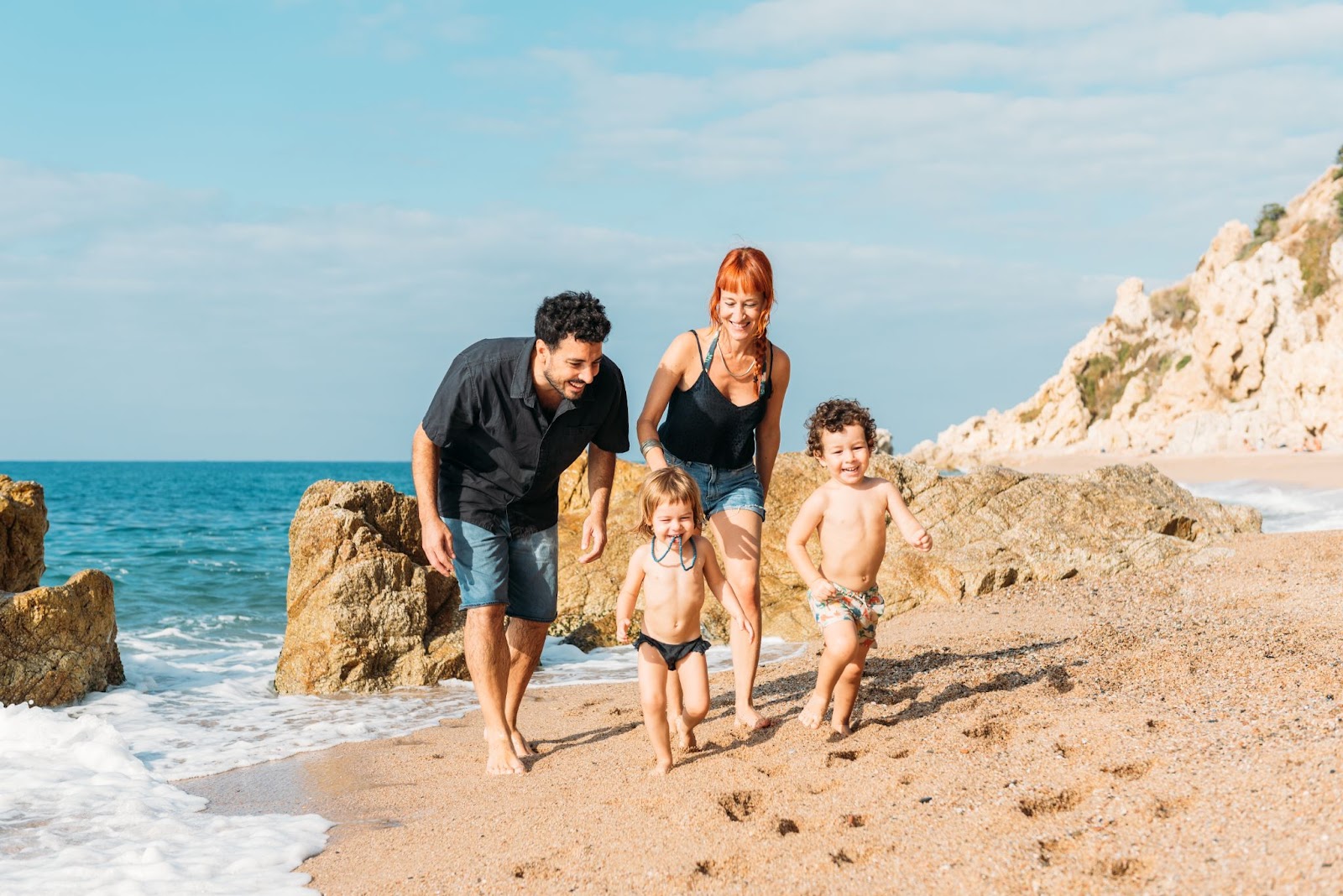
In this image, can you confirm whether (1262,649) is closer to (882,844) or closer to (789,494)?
(882,844)

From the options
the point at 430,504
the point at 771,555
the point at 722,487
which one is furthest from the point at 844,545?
the point at 771,555

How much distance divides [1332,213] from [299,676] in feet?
157

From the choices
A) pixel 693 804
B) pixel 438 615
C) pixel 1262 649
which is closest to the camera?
pixel 693 804

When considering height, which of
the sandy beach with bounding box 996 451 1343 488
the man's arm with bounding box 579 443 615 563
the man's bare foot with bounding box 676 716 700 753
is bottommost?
the sandy beach with bounding box 996 451 1343 488

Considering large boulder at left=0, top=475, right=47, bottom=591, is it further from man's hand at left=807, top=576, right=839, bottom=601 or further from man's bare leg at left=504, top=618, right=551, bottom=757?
man's hand at left=807, top=576, right=839, bottom=601

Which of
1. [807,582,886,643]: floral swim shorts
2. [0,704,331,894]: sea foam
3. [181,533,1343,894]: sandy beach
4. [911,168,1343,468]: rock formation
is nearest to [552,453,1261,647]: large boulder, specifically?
[181,533,1343,894]: sandy beach

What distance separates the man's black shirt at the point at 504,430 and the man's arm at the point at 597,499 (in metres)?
0.12

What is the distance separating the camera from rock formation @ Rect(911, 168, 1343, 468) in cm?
3753

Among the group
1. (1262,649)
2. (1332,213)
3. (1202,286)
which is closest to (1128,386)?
(1202,286)

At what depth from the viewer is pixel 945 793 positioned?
141 inches

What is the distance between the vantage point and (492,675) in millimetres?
4770

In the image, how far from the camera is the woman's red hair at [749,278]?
452 centimetres

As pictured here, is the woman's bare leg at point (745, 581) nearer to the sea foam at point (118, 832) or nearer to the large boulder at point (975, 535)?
the sea foam at point (118, 832)

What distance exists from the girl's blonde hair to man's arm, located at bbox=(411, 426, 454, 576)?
2.85 ft
